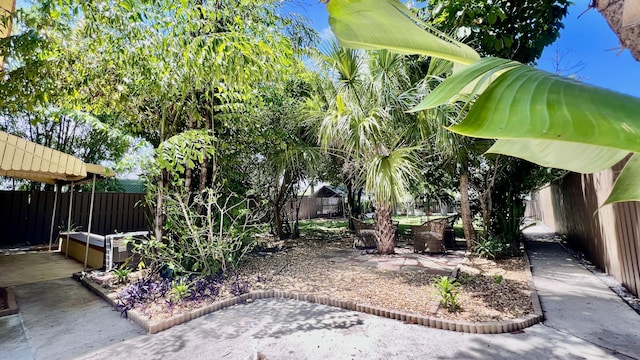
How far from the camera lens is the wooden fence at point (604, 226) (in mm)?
4102

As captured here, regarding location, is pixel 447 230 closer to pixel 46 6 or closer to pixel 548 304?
pixel 548 304

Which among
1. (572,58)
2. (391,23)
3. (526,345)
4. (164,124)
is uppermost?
(572,58)

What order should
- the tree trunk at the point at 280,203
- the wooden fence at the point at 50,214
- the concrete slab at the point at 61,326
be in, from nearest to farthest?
the concrete slab at the point at 61,326, the wooden fence at the point at 50,214, the tree trunk at the point at 280,203

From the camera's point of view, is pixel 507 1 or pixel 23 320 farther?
pixel 507 1

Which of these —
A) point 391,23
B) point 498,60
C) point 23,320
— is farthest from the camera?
point 23,320

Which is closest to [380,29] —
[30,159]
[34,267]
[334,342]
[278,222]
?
[334,342]

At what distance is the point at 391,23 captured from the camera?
719mm

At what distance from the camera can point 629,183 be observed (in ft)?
2.23

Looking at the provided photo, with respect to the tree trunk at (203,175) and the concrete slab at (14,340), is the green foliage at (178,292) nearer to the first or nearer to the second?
the concrete slab at (14,340)

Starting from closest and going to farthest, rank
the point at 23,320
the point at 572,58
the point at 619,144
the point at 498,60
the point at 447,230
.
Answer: the point at 619,144, the point at 498,60, the point at 23,320, the point at 572,58, the point at 447,230

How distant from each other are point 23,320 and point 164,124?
328 cm

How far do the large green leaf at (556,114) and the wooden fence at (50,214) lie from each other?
9.59 metres

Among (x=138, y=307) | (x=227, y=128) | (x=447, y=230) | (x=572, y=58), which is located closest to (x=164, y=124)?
(x=227, y=128)

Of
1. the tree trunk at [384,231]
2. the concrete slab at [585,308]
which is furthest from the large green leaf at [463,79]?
the tree trunk at [384,231]
